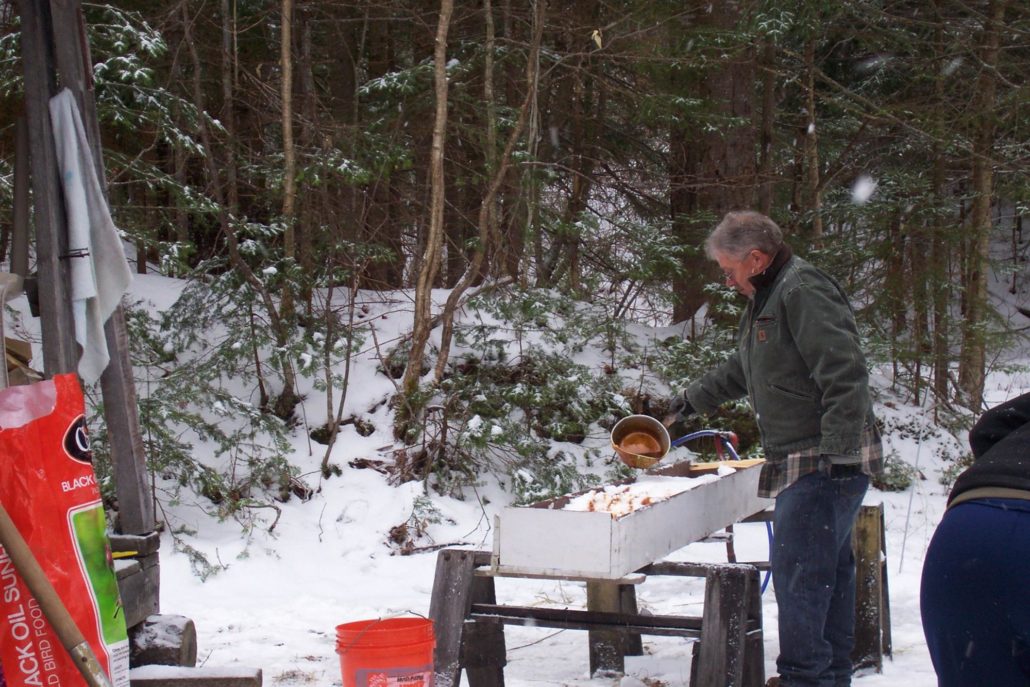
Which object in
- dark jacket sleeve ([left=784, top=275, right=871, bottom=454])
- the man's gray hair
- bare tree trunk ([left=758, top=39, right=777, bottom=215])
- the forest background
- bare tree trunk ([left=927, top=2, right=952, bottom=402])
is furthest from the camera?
bare tree trunk ([left=758, top=39, right=777, bottom=215])

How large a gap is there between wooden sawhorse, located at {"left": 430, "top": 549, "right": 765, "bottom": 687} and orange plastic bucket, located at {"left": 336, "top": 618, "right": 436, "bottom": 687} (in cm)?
39

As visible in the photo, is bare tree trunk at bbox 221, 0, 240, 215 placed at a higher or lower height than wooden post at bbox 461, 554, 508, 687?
higher

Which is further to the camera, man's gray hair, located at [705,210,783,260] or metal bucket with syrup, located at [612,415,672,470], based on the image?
metal bucket with syrup, located at [612,415,672,470]

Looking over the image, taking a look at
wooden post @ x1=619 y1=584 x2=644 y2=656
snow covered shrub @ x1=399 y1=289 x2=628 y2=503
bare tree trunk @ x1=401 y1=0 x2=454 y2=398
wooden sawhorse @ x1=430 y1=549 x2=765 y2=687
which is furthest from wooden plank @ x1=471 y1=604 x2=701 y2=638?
bare tree trunk @ x1=401 y1=0 x2=454 y2=398

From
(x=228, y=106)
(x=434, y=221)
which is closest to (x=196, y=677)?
(x=434, y=221)

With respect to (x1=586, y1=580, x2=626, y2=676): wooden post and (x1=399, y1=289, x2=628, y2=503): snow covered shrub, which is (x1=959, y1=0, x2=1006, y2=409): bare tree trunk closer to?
(x1=399, y1=289, x2=628, y2=503): snow covered shrub

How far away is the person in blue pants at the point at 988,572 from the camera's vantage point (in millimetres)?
1705

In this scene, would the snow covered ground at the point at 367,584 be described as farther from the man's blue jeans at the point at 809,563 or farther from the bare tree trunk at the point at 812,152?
the bare tree trunk at the point at 812,152

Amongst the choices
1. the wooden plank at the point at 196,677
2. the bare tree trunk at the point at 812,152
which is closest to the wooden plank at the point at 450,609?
the wooden plank at the point at 196,677

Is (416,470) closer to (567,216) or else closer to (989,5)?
(567,216)

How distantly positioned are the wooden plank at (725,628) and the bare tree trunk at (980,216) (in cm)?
666

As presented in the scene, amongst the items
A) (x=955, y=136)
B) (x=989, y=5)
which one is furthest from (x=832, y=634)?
(x=989, y=5)

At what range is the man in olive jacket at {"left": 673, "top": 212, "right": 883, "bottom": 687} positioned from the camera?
3504mm

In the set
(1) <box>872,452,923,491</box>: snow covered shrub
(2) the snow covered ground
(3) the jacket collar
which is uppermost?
(3) the jacket collar
